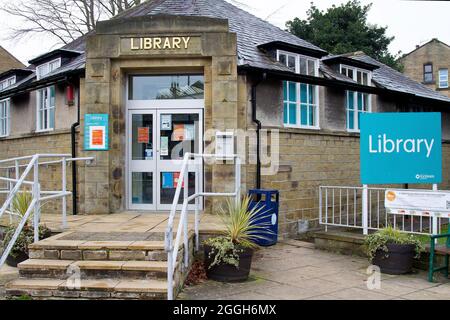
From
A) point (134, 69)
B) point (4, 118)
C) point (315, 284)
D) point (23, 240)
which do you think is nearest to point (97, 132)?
point (134, 69)

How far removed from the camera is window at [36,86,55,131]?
38.4 feet

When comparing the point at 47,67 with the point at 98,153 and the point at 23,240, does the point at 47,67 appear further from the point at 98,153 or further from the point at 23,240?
the point at 23,240

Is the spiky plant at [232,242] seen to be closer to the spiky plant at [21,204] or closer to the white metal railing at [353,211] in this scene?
the spiky plant at [21,204]

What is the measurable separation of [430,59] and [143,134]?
140 feet

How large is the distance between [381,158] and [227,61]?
3545 millimetres

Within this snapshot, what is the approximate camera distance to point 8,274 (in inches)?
268

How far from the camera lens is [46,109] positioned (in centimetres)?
1201

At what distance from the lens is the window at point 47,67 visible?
13.0 metres

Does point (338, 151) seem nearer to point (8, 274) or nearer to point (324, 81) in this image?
point (324, 81)

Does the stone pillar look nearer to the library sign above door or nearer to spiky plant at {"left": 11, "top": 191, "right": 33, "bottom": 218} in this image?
the library sign above door

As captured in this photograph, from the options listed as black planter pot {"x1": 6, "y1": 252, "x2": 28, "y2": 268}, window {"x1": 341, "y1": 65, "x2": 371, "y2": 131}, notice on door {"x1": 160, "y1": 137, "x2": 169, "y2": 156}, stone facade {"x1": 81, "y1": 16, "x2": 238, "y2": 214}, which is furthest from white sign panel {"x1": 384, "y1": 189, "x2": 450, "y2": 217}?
black planter pot {"x1": 6, "y1": 252, "x2": 28, "y2": 268}

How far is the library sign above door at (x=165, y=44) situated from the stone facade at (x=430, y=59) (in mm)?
40343

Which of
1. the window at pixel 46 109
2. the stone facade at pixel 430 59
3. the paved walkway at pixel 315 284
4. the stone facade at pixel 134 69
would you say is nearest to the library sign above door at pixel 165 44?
the stone facade at pixel 134 69
